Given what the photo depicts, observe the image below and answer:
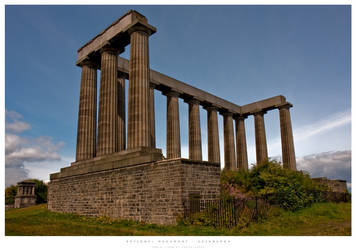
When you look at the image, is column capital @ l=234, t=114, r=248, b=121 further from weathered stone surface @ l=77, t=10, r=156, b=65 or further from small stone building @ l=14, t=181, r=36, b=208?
→ small stone building @ l=14, t=181, r=36, b=208

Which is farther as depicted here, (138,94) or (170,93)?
(170,93)

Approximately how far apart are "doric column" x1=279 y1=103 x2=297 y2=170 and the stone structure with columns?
1371 centimetres

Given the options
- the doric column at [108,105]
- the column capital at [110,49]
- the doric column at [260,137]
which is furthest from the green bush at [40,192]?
the column capital at [110,49]

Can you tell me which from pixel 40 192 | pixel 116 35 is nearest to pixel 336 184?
pixel 116 35

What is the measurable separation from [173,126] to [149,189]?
18345 millimetres

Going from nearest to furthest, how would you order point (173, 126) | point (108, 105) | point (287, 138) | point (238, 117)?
point (108, 105)
point (173, 126)
point (287, 138)
point (238, 117)

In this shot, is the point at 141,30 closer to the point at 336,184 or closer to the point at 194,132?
the point at 194,132

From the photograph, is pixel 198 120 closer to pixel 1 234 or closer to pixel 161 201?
pixel 161 201

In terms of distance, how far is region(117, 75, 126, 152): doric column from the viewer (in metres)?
27.5

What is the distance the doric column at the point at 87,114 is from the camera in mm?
27984

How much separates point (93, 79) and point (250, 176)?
18.2 m

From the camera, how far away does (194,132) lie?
3891 cm
